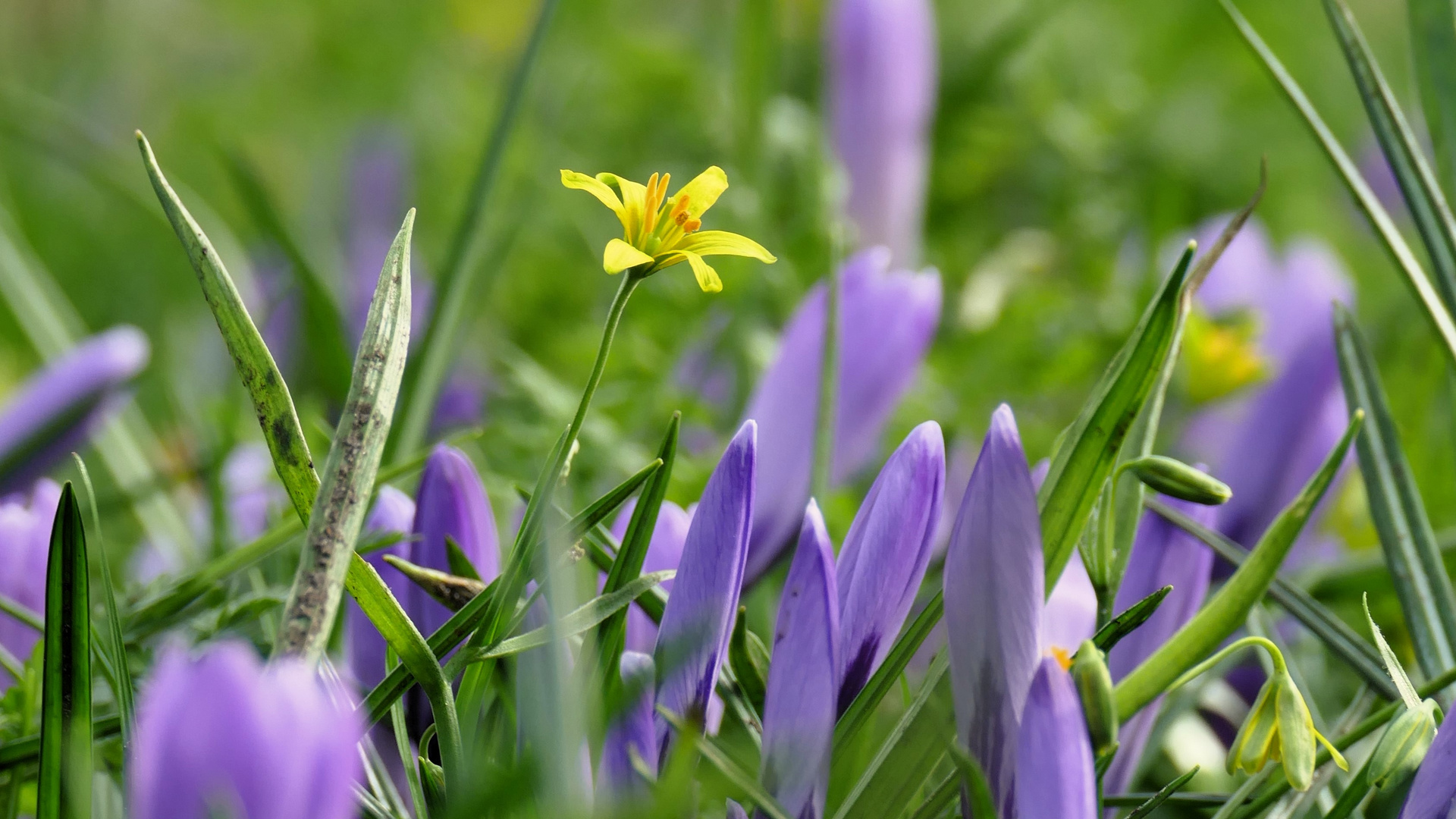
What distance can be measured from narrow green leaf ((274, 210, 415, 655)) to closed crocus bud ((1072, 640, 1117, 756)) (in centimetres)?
10

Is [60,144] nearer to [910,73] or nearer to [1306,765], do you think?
[910,73]

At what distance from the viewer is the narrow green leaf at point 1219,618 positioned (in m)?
0.18

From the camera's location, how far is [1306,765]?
19cm

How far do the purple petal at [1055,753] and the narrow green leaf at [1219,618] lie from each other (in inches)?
0.7

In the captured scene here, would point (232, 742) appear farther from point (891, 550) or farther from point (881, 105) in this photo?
point (881, 105)

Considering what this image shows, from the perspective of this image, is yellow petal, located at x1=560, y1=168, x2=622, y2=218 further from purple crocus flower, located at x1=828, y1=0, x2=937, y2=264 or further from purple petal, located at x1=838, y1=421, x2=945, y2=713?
purple crocus flower, located at x1=828, y1=0, x2=937, y2=264

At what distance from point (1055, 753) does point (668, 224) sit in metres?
0.11

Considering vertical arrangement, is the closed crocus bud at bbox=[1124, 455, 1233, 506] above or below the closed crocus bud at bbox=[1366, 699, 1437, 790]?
above

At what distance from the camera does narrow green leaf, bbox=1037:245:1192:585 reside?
195mm

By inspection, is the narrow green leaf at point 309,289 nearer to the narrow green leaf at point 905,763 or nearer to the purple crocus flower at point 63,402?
the purple crocus flower at point 63,402

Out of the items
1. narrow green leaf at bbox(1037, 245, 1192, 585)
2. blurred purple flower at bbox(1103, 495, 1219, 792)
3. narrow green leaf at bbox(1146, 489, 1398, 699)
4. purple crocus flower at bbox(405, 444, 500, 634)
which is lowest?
narrow green leaf at bbox(1146, 489, 1398, 699)

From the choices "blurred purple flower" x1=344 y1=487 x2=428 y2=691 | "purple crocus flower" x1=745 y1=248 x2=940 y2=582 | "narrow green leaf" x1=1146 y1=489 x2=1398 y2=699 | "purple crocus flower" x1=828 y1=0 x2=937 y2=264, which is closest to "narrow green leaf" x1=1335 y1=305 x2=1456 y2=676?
"narrow green leaf" x1=1146 y1=489 x2=1398 y2=699

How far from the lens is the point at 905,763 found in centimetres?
19

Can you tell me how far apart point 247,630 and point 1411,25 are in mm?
325
